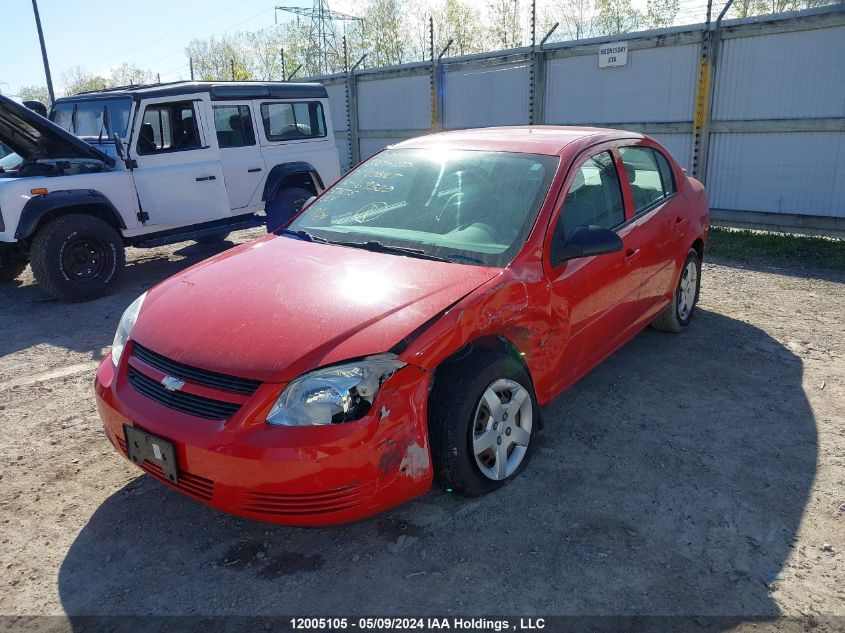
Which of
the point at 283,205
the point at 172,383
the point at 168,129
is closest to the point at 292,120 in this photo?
the point at 283,205

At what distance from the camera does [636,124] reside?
33.4ft

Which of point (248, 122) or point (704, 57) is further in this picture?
point (704, 57)

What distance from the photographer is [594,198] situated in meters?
3.83

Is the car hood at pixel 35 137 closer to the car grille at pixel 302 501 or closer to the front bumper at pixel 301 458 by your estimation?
the front bumper at pixel 301 458

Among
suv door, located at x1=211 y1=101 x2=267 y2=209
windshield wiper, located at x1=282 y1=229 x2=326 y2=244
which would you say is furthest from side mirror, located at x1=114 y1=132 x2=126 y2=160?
windshield wiper, located at x1=282 y1=229 x2=326 y2=244

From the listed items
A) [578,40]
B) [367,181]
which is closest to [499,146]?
[367,181]

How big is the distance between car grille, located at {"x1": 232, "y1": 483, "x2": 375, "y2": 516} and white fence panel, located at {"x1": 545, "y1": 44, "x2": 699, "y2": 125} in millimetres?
8973

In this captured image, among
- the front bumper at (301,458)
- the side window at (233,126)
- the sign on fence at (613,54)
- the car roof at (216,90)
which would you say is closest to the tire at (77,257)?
the car roof at (216,90)

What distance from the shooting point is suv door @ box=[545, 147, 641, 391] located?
3418mm

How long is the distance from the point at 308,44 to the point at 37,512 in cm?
4106

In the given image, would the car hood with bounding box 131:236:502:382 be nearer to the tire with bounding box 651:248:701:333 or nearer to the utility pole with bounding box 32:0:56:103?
the tire with bounding box 651:248:701:333

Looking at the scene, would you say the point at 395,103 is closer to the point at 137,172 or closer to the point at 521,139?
the point at 137,172

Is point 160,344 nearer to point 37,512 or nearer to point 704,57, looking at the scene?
point 37,512

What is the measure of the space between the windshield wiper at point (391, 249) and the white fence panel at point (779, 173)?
7.46 m
